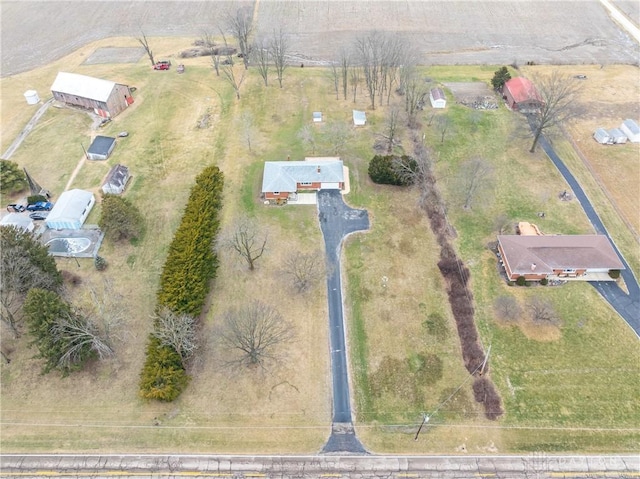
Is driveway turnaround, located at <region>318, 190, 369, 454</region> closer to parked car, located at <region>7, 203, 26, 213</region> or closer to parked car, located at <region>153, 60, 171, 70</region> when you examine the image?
parked car, located at <region>7, 203, 26, 213</region>

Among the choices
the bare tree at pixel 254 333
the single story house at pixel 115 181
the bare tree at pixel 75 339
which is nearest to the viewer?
the bare tree at pixel 75 339

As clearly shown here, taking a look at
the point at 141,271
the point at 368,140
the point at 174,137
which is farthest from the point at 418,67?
the point at 141,271

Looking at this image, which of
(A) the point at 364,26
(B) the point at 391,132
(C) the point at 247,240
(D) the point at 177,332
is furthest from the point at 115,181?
(A) the point at 364,26

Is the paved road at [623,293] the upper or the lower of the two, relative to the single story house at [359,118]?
lower

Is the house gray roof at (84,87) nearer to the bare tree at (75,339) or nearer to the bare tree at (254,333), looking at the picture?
the bare tree at (75,339)

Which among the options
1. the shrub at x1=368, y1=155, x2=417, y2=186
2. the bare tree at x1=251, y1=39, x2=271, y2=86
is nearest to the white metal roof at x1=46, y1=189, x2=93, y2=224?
the shrub at x1=368, y1=155, x2=417, y2=186

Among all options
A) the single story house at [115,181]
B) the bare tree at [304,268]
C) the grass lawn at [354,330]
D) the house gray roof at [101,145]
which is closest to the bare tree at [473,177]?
the grass lawn at [354,330]

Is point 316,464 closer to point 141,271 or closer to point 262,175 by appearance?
point 141,271
